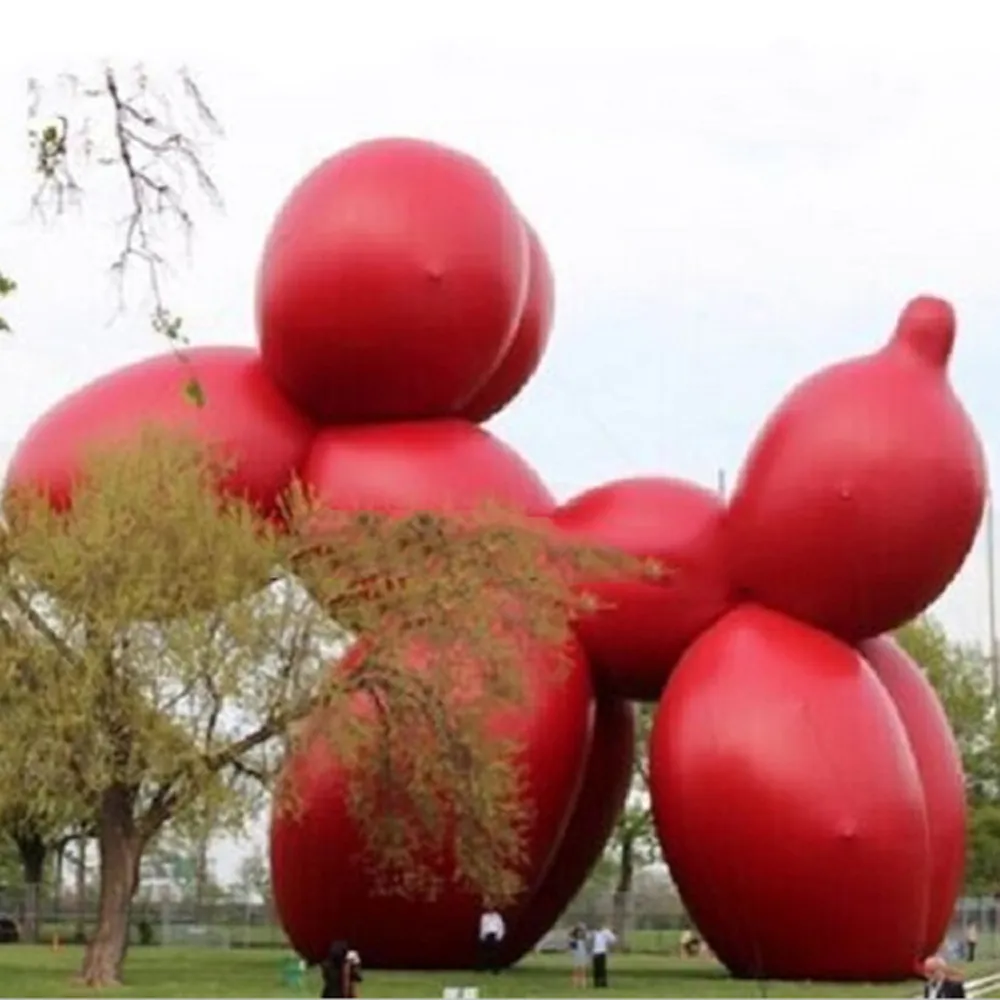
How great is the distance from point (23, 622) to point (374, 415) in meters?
4.23

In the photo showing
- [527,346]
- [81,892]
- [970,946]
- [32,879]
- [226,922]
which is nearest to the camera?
[527,346]

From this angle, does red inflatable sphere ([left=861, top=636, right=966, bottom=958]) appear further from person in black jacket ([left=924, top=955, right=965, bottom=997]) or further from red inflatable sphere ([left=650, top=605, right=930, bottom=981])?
person in black jacket ([left=924, top=955, right=965, bottom=997])

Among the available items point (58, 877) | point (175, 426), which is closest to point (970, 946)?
point (175, 426)

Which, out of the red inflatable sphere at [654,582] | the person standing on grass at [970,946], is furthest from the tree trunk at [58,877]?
the red inflatable sphere at [654,582]

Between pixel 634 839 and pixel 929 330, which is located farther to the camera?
pixel 634 839

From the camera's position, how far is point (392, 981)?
21.9 meters

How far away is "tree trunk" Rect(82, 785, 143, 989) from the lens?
887 inches

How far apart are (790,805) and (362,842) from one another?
4137mm

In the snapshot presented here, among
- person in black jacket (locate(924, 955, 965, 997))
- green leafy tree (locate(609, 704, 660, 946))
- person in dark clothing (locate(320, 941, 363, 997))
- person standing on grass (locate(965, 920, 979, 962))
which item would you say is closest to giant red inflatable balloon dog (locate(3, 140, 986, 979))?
person in dark clothing (locate(320, 941, 363, 997))

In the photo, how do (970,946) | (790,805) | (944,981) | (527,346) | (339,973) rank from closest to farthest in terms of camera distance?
(944,981) → (339,973) → (790,805) → (527,346) → (970,946)

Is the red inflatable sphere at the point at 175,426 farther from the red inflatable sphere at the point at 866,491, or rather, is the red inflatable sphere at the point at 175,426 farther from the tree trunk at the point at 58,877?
the tree trunk at the point at 58,877

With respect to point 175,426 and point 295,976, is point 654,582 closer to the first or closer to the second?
point 175,426

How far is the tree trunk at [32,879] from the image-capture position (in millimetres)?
40594

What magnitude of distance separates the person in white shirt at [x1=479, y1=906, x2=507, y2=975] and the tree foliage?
0.67 m
